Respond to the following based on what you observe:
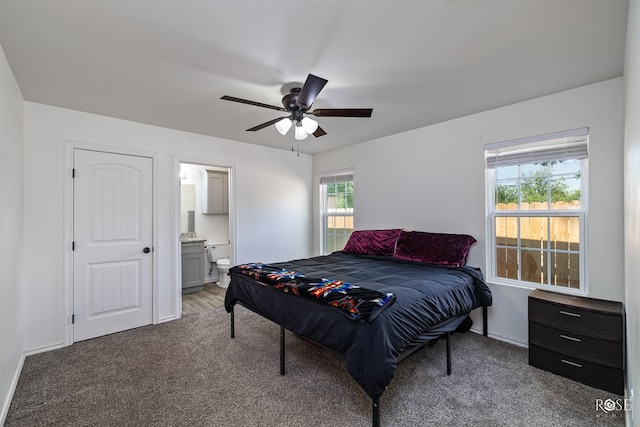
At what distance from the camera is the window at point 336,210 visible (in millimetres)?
4684

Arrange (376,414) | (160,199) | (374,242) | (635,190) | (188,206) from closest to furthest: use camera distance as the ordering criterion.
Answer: (635,190)
(376,414)
(160,199)
(374,242)
(188,206)

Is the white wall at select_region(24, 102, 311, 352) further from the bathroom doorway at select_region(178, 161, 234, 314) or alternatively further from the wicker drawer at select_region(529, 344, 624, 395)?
the wicker drawer at select_region(529, 344, 624, 395)

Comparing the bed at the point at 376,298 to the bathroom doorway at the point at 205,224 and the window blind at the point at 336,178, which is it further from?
the bathroom doorway at the point at 205,224

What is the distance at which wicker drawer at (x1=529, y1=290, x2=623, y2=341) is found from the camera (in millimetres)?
2031

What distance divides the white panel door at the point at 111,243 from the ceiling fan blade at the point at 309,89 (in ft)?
7.68

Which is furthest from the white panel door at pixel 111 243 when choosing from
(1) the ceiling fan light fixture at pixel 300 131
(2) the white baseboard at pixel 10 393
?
(1) the ceiling fan light fixture at pixel 300 131

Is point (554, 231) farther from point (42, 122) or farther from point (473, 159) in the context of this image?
point (42, 122)

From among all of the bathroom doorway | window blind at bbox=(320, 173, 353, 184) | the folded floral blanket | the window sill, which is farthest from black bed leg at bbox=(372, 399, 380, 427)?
the bathroom doorway

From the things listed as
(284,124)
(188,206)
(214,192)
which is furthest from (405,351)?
(188,206)

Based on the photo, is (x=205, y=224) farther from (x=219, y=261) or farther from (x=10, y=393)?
(x=10, y=393)

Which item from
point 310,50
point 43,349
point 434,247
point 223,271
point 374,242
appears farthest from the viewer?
point 223,271

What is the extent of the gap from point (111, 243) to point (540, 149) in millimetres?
4603

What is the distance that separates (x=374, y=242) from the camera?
12.2 feet

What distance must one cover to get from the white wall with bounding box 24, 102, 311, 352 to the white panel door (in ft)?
0.37
